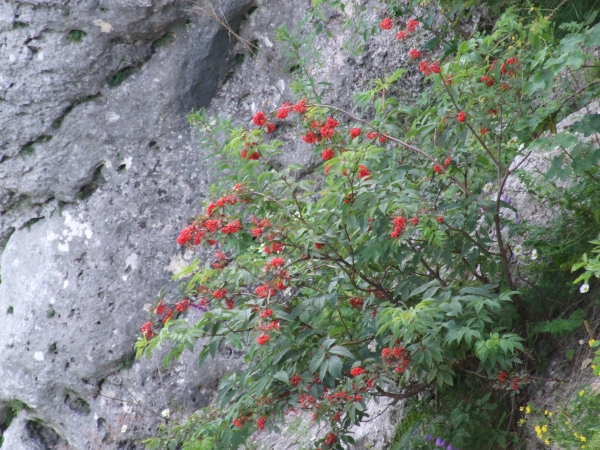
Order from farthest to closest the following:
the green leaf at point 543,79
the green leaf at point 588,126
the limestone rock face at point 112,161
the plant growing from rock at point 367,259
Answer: the limestone rock face at point 112,161
the plant growing from rock at point 367,259
the green leaf at point 588,126
the green leaf at point 543,79

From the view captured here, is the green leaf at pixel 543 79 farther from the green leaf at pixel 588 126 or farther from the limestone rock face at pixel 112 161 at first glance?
the limestone rock face at pixel 112 161

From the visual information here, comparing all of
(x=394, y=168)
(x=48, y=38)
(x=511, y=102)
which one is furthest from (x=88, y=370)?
(x=511, y=102)

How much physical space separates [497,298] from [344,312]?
2.10 feet

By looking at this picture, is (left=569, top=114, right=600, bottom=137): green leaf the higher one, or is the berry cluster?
(left=569, top=114, right=600, bottom=137): green leaf

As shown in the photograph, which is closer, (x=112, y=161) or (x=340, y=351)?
(x=340, y=351)

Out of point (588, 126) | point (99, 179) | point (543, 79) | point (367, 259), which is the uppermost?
point (543, 79)

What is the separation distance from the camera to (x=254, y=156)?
2471 millimetres

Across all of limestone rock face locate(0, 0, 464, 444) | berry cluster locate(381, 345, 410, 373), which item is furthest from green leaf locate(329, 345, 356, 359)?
limestone rock face locate(0, 0, 464, 444)

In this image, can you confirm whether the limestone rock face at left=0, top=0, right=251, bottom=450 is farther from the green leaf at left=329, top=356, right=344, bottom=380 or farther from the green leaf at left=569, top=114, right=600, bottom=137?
the green leaf at left=569, top=114, right=600, bottom=137

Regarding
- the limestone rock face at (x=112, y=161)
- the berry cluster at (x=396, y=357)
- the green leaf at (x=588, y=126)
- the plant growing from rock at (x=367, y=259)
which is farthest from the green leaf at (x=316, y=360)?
the limestone rock face at (x=112, y=161)

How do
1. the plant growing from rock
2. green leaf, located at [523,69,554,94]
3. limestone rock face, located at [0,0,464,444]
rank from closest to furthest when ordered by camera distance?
green leaf, located at [523,69,554,94], the plant growing from rock, limestone rock face, located at [0,0,464,444]

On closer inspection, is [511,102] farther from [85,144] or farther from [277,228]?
[85,144]

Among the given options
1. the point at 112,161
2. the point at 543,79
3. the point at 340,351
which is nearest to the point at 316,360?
the point at 340,351

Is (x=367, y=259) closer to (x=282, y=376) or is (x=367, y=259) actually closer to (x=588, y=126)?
(x=282, y=376)
